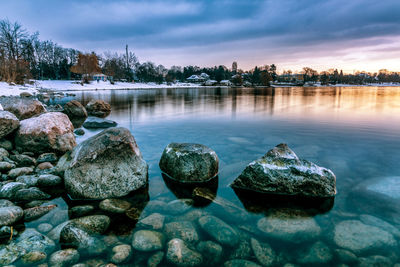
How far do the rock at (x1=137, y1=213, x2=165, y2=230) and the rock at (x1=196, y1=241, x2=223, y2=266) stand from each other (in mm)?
896

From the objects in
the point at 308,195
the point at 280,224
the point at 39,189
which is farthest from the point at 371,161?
the point at 39,189

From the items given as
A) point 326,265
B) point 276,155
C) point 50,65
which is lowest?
point 326,265

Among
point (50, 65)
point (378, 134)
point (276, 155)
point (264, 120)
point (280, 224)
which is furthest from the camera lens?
point (50, 65)

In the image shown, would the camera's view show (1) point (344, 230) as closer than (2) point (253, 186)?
Yes

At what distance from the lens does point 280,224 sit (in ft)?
15.0

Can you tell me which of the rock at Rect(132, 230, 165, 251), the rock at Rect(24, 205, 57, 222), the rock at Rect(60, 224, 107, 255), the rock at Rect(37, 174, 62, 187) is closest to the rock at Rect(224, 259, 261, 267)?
the rock at Rect(132, 230, 165, 251)

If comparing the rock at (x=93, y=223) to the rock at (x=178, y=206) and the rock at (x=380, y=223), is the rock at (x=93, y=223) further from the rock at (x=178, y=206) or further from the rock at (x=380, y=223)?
the rock at (x=380, y=223)

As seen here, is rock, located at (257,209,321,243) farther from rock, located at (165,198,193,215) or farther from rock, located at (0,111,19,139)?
rock, located at (0,111,19,139)

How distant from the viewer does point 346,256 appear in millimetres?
3832

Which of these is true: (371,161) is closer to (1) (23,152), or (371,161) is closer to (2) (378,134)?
(2) (378,134)

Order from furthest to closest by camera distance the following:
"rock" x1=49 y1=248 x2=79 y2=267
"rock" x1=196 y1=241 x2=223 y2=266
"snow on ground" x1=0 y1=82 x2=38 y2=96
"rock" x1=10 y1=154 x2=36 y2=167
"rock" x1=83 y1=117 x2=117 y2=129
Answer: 1. "snow on ground" x1=0 y1=82 x2=38 y2=96
2. "rock" x1=83 y1=117 x2=117 y2=129
3. "rock" x1=10 y1=154 x2=36 y2=167
4. "rock" x1=196 y1=241 x2=223 y2=266
5. "rock" x1=49 y1=248 x2=79 y2=267

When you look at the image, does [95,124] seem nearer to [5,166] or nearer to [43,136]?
[43,136]

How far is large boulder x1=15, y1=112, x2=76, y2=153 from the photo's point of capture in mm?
7930

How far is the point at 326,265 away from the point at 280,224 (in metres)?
1.03
